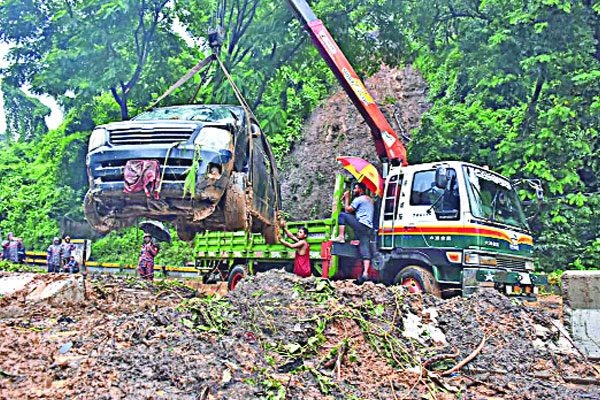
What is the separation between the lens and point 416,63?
14141mm

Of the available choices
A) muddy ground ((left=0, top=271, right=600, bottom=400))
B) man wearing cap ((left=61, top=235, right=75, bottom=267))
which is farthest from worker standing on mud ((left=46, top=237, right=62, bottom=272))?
muddy ground ((left=0, top=271, right=600, bottom=400))

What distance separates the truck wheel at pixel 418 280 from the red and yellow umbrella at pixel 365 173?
1.36 meters

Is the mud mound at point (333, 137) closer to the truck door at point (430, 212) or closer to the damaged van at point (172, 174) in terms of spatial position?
the truck door at point (430, 212)

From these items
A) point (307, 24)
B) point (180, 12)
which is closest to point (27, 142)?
point (180, 12)

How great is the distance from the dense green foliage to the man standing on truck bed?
371 centimetres

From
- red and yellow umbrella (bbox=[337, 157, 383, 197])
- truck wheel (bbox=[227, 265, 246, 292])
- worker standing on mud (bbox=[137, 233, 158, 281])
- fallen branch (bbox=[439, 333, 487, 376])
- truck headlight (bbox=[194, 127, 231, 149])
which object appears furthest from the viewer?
worker standing on mud (bbox=[137, 233, 158, 281])

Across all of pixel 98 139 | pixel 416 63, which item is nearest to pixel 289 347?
pixel 98 139

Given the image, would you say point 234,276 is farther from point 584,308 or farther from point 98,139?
point 584,308

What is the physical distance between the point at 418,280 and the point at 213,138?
12.3 feet

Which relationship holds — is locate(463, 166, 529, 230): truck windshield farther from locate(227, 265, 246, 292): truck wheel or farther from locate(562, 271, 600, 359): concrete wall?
locate(227, 265, 246, 292): truck wheel

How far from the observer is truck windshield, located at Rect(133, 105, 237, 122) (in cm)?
687

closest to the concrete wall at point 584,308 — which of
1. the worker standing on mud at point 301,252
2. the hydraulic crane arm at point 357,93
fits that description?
the worker standing on mud at point 301,252

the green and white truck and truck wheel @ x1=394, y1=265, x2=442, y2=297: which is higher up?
the green and white truck

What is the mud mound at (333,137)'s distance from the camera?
21.0m
